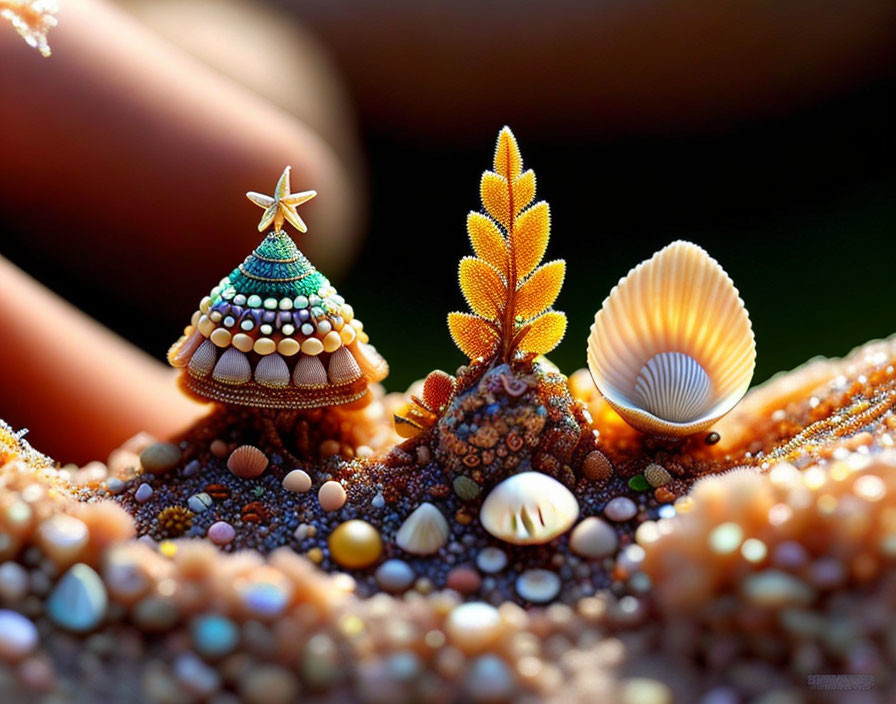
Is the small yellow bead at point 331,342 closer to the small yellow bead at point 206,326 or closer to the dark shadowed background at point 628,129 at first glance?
the small yellow bead at point 206,326

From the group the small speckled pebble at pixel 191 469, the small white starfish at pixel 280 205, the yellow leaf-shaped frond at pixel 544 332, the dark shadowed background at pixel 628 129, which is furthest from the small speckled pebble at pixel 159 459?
the dark shadowed background at pixel 628 129

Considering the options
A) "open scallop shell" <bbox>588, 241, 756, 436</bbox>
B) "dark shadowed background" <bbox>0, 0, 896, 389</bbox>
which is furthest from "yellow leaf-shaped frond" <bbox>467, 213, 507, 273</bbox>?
"dark shadowed background" <bbox>0, 0, 896, 389</bbox>

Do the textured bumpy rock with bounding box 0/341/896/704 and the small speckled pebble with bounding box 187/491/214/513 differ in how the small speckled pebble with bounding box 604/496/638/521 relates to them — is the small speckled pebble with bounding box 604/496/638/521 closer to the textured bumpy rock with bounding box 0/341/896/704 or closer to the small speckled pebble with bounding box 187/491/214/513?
the textured bumpy rock with bounding box 0/341/896/704

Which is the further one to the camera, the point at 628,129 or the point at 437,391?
the point at 628,129

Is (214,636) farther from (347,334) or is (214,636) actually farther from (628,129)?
(628,129)

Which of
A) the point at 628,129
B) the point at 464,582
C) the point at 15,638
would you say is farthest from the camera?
the point at 628,129

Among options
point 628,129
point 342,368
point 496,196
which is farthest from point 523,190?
point 628,129

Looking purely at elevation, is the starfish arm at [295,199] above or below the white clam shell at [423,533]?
above

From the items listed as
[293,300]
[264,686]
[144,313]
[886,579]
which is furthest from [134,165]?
[886,579]
